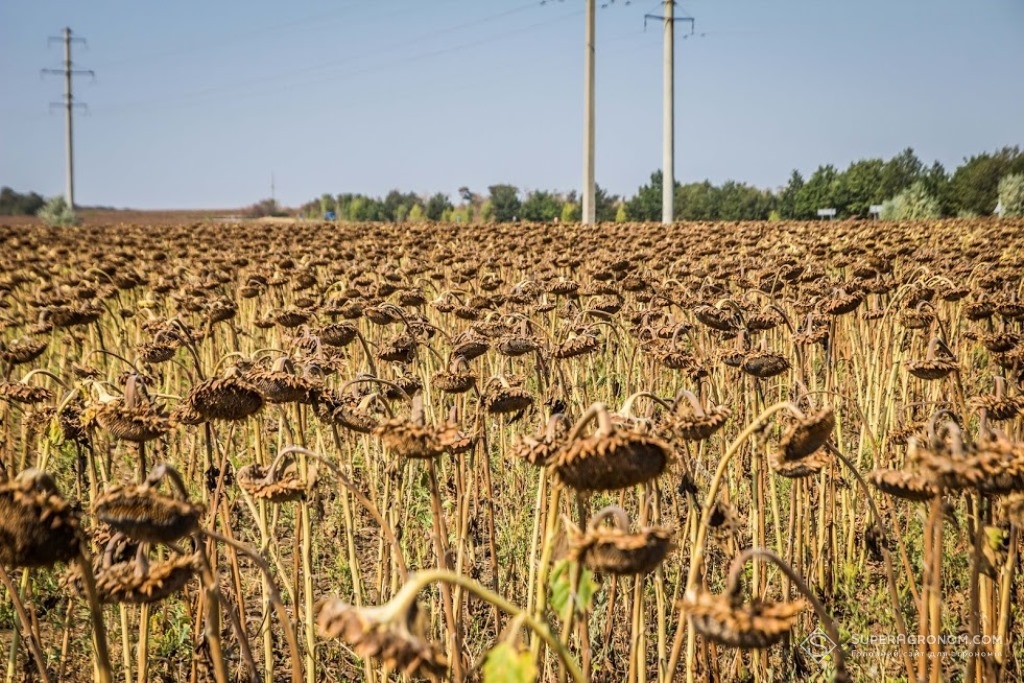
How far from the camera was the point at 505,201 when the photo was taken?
176 feet

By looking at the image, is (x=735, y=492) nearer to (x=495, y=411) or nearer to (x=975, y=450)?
(x=495, y=411)

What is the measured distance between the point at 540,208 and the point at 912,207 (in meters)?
23.4

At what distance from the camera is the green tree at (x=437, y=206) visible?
6191 cm

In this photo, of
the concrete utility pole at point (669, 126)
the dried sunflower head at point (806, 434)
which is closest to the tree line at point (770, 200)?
the concrete utility pole at point (669, 126)

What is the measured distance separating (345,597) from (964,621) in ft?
7.81

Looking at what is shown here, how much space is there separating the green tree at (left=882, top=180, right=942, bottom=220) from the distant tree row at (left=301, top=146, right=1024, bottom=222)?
11cm

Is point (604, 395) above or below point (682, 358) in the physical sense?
below

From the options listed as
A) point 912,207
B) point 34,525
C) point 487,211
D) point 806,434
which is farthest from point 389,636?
point 487,211

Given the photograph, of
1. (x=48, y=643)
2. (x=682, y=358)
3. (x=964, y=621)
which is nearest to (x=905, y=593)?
(x=964, y=621)

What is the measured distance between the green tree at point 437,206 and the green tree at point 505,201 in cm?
661

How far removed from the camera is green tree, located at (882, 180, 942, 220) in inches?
1294

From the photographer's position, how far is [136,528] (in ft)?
4.82

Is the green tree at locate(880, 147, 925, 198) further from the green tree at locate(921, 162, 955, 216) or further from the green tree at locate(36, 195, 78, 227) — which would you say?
the green tree at locate(36, 195, 78, 227)

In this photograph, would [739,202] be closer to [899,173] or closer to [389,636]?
[899,173]
